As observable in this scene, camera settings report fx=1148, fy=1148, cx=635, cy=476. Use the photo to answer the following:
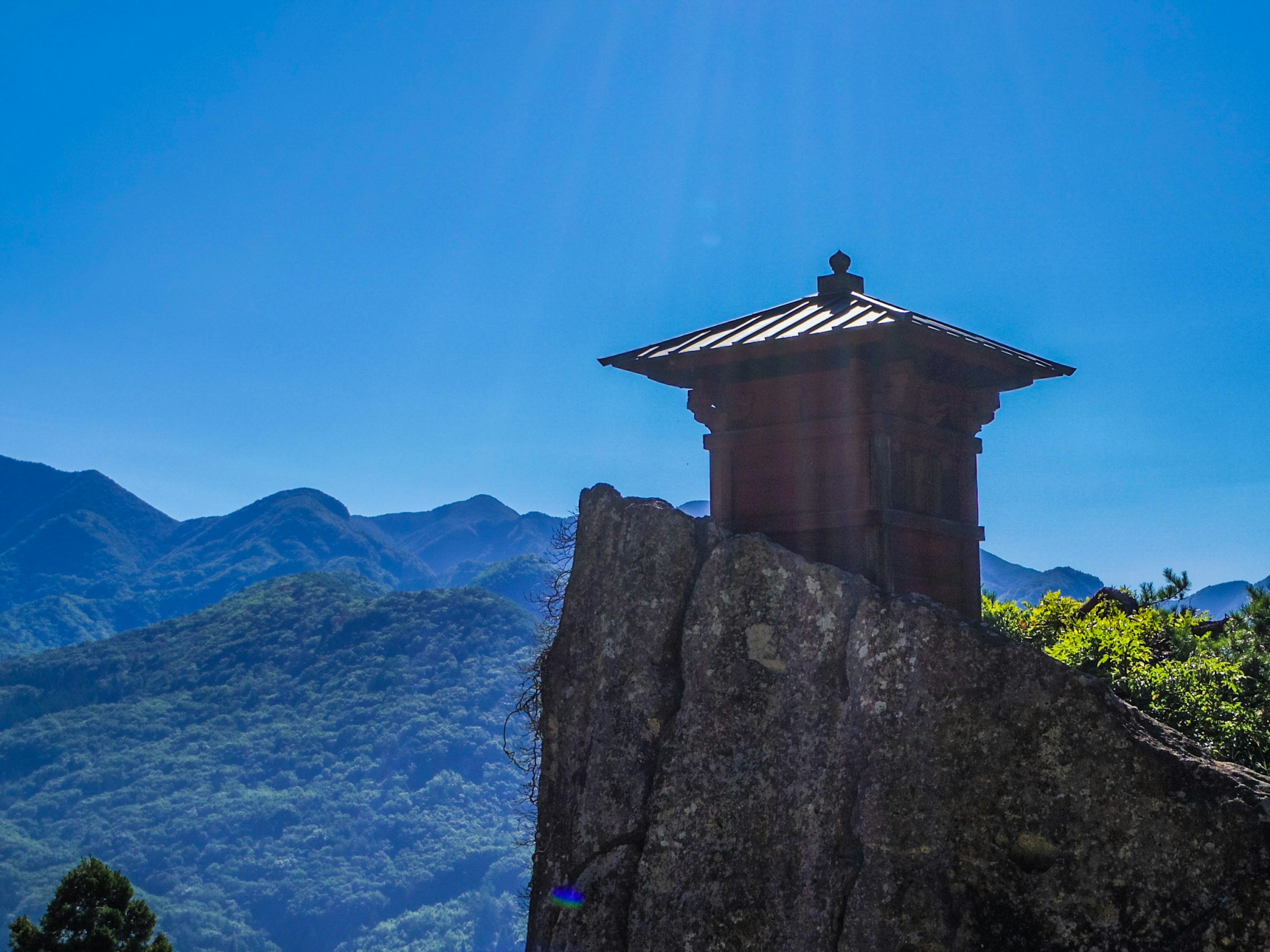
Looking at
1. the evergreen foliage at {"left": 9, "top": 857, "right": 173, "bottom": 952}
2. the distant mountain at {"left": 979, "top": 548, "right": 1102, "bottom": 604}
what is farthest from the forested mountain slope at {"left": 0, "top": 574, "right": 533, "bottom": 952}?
the evergreen foliage at {"left": 9, "top": 857, "right": 173, "bottom": 952}

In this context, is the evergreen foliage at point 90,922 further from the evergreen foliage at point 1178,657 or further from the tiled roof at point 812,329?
the evergreen foliage at point 1178,657

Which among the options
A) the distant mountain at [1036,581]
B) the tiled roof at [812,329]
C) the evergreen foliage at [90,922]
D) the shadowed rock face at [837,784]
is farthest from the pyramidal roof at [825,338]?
the distant mountain at [1036,581]

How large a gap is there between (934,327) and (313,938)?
161268mm

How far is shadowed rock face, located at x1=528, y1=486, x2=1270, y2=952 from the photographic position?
23.6 feet

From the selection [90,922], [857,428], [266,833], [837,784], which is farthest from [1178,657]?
[266,833]

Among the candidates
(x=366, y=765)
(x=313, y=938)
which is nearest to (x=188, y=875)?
(x=313, y=938)

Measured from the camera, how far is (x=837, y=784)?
326 inches

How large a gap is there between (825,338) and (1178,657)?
5458 mm

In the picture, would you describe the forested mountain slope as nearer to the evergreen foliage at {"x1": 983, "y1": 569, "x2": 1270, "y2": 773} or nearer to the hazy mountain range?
the hazy mountain range

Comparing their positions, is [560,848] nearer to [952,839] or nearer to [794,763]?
[794,763]

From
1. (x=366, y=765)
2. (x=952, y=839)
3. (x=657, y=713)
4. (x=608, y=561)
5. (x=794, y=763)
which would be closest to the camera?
(x=952, y=839)

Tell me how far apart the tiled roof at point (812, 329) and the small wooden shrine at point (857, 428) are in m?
0.03

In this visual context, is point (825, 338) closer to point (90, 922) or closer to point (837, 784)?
point (837, 784)

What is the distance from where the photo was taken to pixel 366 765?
195 metres
